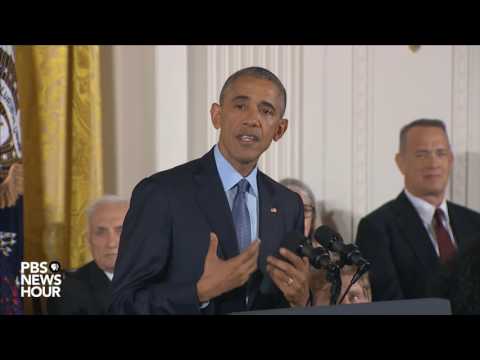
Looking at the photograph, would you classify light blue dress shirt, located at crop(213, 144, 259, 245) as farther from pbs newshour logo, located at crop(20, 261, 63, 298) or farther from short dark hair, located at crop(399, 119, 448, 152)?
pbs newshour logo, located at crop(20, 261, 63, 298)

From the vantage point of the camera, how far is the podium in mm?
4758

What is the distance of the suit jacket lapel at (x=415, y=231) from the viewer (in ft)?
16.4

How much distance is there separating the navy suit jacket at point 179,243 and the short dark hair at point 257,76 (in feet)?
1.13

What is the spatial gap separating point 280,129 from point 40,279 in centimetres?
138

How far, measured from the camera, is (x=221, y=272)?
4715mm

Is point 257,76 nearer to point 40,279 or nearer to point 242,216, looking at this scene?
point 242,216

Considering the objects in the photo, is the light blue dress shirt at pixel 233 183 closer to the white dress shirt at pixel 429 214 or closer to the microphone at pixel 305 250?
the microphone at pixel 305 250

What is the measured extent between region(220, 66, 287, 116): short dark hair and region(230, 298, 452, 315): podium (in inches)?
38.6

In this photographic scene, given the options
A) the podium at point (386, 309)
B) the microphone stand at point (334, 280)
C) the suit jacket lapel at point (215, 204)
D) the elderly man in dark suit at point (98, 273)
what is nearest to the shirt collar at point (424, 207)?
the podium at point (386, 309)

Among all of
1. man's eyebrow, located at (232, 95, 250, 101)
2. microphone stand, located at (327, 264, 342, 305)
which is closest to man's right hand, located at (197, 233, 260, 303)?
microphone stand, located at (327, 264, 342, 305)

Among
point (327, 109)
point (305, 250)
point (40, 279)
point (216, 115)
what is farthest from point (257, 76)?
point (40, 279)
